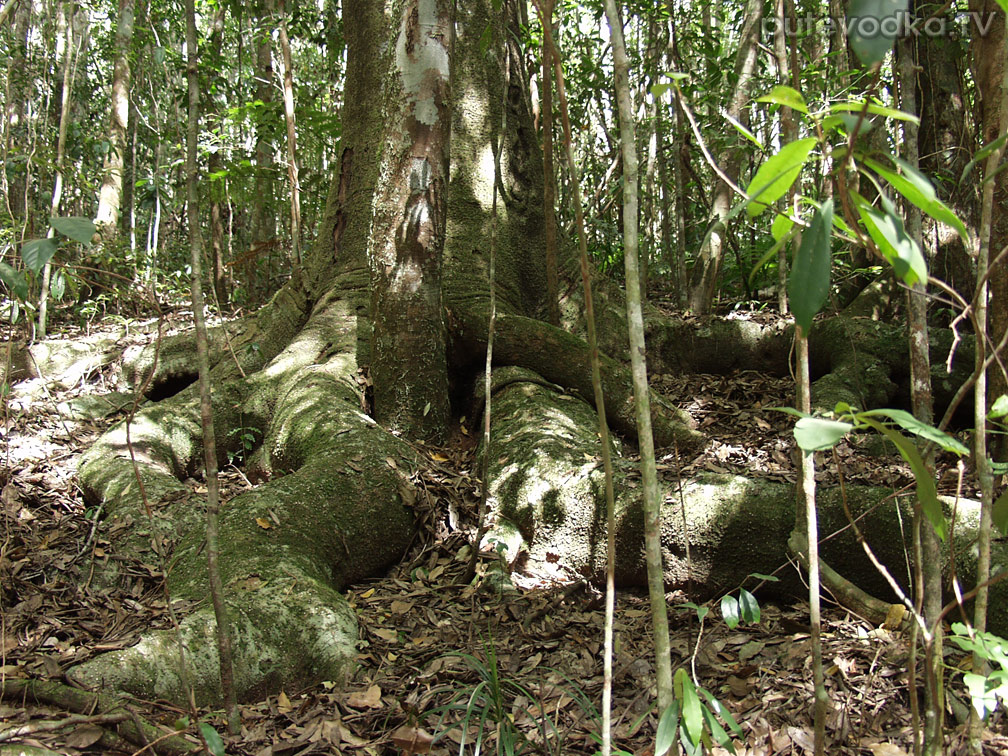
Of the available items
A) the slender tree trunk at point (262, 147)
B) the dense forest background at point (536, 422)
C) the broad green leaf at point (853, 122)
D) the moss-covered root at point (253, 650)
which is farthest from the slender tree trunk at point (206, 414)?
the slender tree trunk at point (262, 147)

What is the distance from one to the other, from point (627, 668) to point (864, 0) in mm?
2067

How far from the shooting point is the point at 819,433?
2.89 ft

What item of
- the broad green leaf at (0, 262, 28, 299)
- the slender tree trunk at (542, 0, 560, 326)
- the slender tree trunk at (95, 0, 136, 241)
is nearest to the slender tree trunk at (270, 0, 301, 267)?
the slender tree trunk at (542, 0, 560, 326)

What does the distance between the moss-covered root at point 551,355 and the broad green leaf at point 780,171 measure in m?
3.06

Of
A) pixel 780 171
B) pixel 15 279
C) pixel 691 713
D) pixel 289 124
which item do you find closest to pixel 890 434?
pixel 780 171

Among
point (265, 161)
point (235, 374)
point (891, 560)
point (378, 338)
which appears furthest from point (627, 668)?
point (265, 161)

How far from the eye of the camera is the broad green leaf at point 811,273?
2.85 feet

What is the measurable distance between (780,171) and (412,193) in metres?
2.79

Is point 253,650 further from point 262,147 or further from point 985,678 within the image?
point 262,147

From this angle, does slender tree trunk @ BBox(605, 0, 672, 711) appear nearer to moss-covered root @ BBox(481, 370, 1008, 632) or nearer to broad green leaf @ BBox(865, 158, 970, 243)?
broad green leaf @ BBox(865, 158, 970, 243)

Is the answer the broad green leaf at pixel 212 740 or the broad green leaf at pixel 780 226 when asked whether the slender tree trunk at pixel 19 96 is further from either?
the broad green leaf at pixel 780 226

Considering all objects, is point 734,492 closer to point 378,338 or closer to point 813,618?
point 813,618

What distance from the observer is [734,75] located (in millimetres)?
5691

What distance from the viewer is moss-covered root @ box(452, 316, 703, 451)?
13.4 feet
